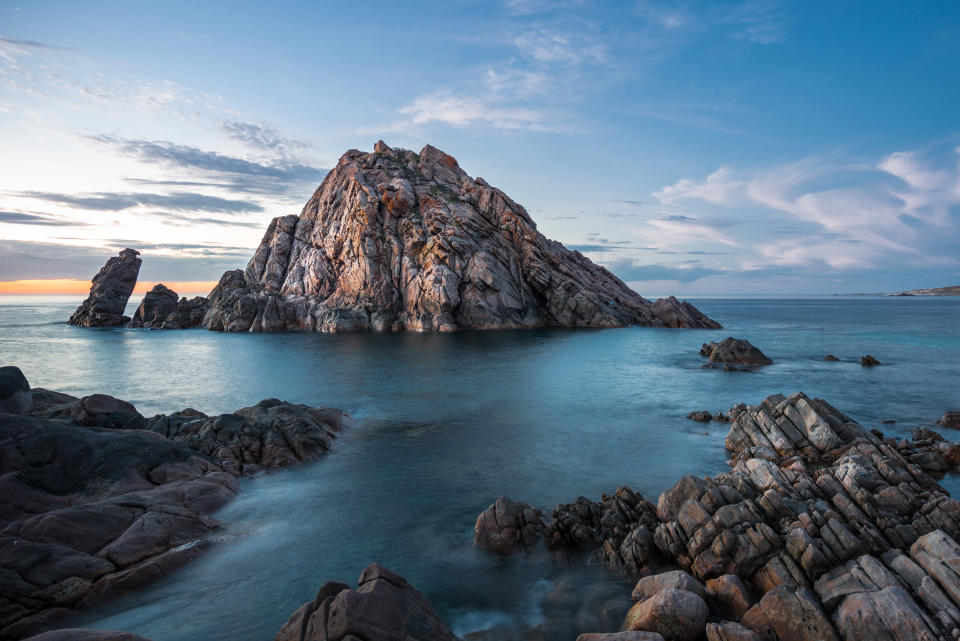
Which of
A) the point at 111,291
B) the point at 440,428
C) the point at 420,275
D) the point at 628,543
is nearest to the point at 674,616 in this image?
the point at 628,543

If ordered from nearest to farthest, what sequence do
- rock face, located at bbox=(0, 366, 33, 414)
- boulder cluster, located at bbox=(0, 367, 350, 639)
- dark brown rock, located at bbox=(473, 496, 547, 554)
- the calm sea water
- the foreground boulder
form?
the foreground boulder < boulder cluster, located at bbox=(0, 367, 350, 639) < the calm sea water < dark brown rock, located at bbox=(473, 496, 547, 554) < rock face, located at bbox=(0, 366, 33, 414)

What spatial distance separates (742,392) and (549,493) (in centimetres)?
2492

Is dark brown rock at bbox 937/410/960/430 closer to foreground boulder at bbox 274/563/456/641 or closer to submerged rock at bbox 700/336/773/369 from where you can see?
submerged rock at bbox 700/336/773/369

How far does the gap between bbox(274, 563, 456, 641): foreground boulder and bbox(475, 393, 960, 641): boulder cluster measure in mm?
3695

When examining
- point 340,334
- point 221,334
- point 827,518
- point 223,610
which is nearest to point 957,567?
point 827,518

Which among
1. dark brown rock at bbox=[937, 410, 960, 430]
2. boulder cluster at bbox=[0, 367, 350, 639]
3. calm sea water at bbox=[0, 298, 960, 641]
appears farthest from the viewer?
dark brown rock at bbox=[937, 410, 960, 430]

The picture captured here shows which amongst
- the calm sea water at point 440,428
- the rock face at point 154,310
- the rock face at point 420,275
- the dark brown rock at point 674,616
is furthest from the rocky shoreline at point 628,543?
the rock face at point 154,310

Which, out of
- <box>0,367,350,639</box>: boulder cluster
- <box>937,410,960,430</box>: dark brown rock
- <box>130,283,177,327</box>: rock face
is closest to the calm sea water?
<box>0,367,350,639</box>: boulder cluster

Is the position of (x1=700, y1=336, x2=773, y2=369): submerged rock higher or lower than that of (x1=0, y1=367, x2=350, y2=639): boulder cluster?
higher

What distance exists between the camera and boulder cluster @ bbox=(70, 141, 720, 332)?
8594 cm

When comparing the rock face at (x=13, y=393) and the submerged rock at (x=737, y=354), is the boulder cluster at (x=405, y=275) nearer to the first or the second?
the submerged rock at (x=737, y=354)

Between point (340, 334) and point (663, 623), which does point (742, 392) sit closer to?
point (663, 623)

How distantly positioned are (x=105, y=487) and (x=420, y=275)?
71.0 m

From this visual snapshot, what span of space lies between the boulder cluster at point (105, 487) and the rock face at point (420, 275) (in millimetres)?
60034
